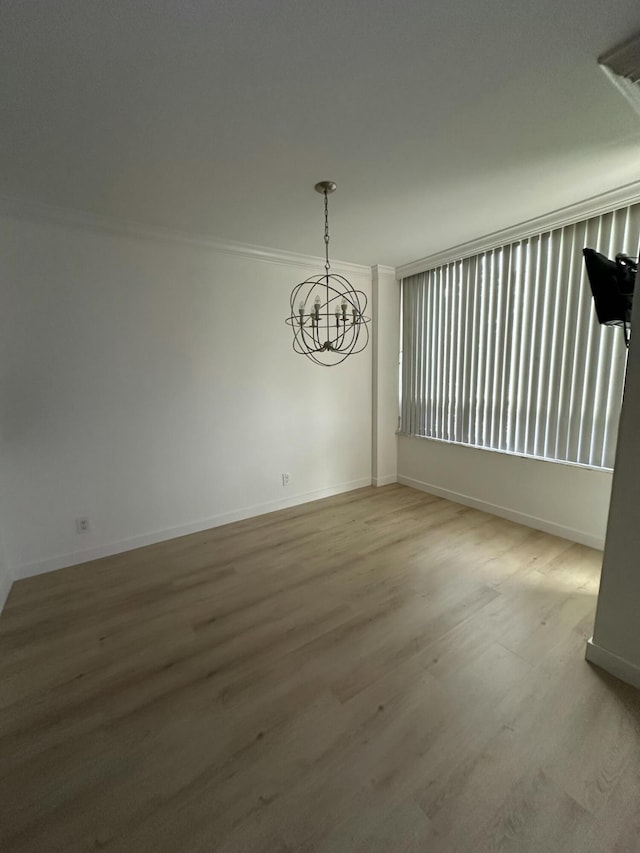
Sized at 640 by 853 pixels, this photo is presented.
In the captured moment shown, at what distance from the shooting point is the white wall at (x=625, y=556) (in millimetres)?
1560

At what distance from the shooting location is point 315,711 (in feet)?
4.99

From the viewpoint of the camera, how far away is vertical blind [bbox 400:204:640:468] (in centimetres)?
268

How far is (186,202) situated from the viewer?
94.7 inches

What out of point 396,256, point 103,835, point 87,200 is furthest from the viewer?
point 396,256

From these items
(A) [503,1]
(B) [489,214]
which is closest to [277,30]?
(A) [503,1]

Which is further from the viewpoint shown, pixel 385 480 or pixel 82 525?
pixel 385 480

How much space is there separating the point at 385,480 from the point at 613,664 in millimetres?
2858

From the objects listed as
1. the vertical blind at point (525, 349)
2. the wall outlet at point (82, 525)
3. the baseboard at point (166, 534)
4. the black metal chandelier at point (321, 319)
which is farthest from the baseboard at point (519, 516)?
the wall outlet at point (82, 525)

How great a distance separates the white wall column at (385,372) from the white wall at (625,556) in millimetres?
2750

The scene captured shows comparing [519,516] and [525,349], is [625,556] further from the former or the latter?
[525,349]

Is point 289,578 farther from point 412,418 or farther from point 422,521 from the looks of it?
point 412,418

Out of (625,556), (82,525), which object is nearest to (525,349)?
(625,556)

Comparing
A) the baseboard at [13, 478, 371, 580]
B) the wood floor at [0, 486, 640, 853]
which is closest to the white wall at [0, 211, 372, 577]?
the baseboard at [13, 478, 371, 580]

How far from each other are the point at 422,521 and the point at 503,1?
321 cm
